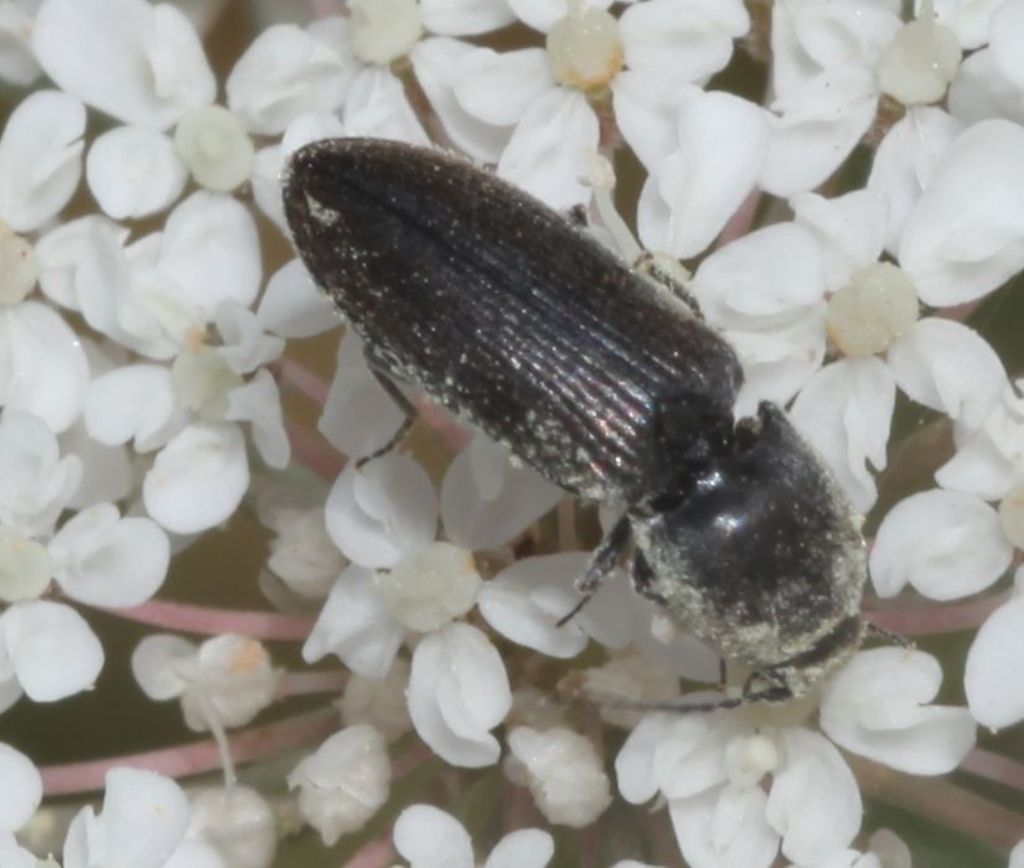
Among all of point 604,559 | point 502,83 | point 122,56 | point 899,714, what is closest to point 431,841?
point 604,559

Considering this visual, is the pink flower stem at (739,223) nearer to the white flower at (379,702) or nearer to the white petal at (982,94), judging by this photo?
the white petal at (982,94)

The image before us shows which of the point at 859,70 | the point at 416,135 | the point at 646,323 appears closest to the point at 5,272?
the point at 416,135

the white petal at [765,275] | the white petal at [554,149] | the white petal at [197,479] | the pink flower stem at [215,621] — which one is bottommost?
the pink flower stem at [215,621]

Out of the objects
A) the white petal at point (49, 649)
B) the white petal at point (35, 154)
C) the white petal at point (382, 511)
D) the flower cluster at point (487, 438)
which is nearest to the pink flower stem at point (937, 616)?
the flower cluster at point (487, 438)

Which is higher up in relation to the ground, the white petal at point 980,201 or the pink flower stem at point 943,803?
the white petal at point 980,201

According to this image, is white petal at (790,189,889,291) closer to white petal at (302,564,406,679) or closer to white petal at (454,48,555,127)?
white petal at (454,48,555,127)

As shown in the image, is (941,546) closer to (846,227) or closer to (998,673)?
(998,673)
